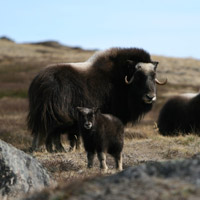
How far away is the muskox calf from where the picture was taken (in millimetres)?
5883

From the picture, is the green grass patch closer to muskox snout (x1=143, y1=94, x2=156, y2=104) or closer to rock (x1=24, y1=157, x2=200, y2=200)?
muskox snout (x1=143, y1=94, x2=156, y2=104)

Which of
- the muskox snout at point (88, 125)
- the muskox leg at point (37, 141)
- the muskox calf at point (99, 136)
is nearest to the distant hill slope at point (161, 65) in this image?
the muskox leg at point (37, 141)

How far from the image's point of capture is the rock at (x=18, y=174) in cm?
421

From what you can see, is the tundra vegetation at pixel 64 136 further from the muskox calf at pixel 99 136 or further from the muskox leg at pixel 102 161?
the muskox calf at pixel 99 136

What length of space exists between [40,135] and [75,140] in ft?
1.89

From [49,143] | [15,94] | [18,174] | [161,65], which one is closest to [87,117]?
[18,174]

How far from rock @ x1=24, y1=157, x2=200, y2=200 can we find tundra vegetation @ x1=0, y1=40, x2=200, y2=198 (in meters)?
1.91

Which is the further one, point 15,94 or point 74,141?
point 15,94

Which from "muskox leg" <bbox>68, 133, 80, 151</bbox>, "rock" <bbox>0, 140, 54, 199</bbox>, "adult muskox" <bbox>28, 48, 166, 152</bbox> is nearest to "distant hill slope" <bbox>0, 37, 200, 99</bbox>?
"adult muskox" <bbox>28, 48, 166, 152</bbox>

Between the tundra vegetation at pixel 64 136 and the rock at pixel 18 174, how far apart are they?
0.48m

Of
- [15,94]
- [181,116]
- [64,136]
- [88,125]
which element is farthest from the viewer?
[15,94]

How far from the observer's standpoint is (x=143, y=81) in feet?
26.4

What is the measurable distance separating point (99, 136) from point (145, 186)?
3.28 metres

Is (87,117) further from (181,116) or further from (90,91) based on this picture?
(181,116)
